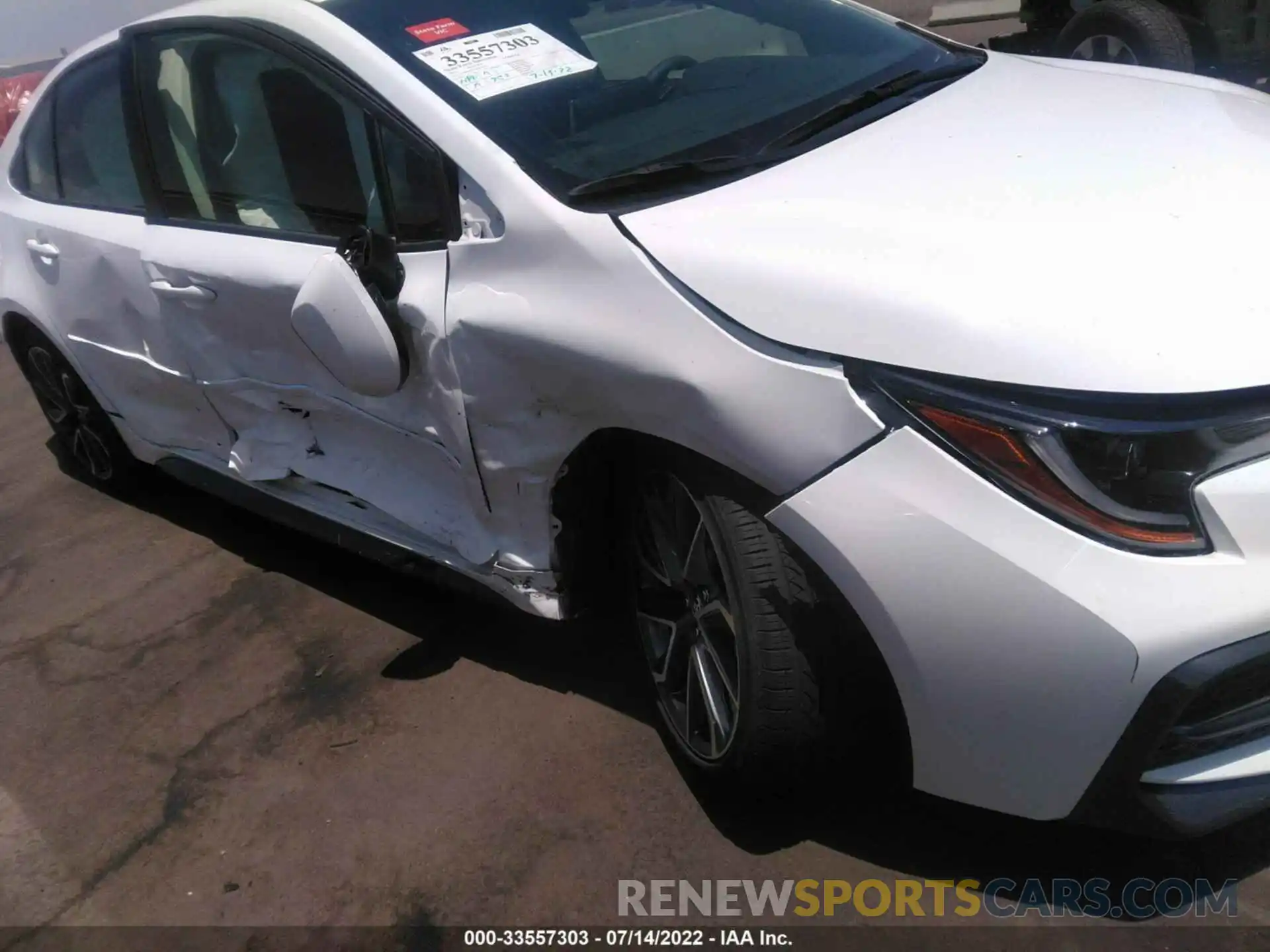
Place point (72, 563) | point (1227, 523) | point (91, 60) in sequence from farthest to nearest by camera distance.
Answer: point (72, 563)
point (91, 60)
point (1227, 523)

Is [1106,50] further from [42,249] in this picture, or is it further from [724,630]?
[42,249]

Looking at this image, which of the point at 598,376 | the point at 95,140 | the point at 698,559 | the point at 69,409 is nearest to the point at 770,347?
the point at 598,376

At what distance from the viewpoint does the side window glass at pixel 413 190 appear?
→ 235cm

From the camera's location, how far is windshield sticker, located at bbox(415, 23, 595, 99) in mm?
2416

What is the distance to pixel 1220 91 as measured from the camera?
2623mm

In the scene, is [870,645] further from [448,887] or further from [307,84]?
[307,84]

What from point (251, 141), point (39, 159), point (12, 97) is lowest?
point (12, 97)

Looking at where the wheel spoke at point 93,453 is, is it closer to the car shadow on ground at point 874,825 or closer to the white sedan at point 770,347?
the white sedan at point 770,347

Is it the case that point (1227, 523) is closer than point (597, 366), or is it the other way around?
point (1227, 523)

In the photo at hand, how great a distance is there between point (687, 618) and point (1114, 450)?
3.16ft

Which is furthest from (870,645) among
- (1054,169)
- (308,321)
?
(308,321)

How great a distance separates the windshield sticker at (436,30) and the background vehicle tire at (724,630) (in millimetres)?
1122

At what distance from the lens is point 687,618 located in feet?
7.66

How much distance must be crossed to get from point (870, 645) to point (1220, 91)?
1724mm
